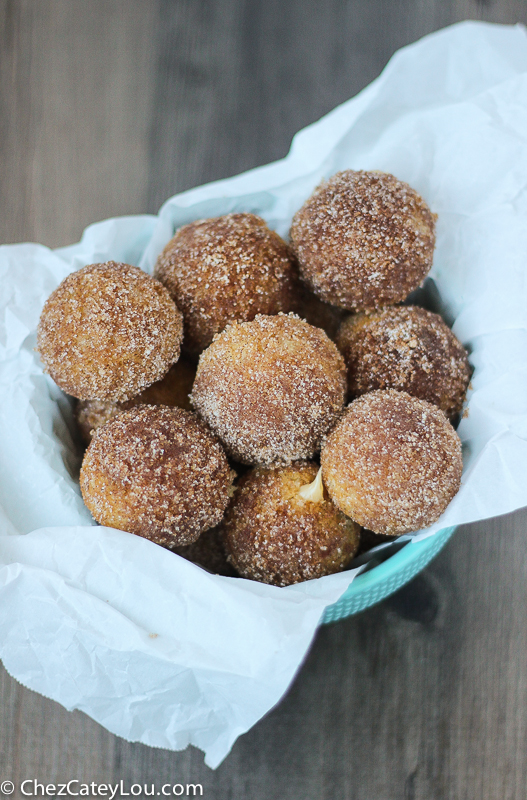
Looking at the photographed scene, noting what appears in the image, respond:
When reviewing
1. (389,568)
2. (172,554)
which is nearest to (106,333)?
(172,554)

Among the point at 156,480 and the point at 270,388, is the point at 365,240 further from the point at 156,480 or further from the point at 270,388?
the point at 156,480

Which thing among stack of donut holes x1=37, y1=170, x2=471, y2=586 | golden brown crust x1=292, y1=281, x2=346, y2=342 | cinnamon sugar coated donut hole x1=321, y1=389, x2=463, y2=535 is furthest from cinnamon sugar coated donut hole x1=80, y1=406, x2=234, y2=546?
golden brown crust x1=292, y1=281, x2=346, y2=342

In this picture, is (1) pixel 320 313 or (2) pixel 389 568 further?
Result: (1) pixel 320 313

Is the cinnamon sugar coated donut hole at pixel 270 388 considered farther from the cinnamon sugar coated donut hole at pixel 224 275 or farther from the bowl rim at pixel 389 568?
the bowl rim at pixel 389 568

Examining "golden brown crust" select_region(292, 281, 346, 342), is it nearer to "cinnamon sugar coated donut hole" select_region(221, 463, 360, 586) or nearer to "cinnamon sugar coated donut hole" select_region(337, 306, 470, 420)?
"cinnamon sugar coated donut hole" select_region(337, 306, 470, 420)

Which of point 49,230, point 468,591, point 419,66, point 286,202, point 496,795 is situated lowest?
point 496,795

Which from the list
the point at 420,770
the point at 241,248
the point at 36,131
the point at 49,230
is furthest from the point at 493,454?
the point at 36,131

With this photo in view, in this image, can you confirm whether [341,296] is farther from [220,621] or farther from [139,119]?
[139,119]

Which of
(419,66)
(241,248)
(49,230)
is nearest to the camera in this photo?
(241,248)
